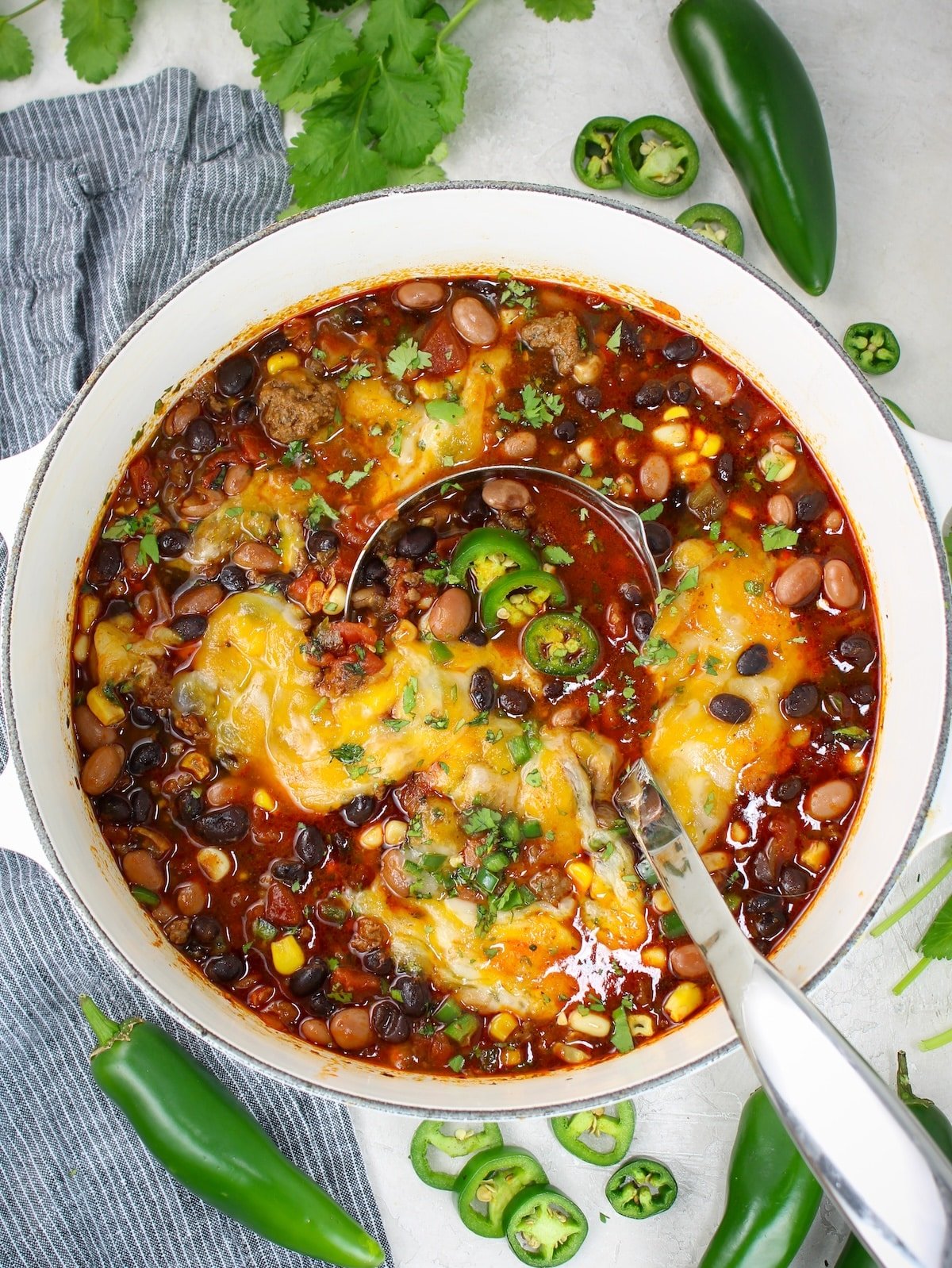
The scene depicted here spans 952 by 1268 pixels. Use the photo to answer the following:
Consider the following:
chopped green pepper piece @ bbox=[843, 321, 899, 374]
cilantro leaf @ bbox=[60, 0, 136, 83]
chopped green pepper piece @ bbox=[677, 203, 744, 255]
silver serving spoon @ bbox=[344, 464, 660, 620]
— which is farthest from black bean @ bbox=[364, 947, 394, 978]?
cilantro leaf @ bbox=[60, 0, 136, 83]

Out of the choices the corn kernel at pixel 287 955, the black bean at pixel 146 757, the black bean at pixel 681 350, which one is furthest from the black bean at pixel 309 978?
the black bean at pixel 681 350

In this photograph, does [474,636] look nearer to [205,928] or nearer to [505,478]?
[505,478]

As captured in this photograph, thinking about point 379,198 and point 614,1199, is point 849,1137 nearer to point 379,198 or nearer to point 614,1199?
point 614,1199

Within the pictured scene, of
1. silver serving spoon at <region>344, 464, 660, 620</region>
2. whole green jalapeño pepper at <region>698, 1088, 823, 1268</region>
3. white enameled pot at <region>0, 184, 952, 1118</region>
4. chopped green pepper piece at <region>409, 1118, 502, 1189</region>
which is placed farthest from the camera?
chopped green pepper piece at <region>409, 1118, 502, 1189</region>

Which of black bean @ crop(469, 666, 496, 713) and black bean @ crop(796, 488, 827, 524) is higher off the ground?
black bean @ crop(796, 488, 827, 524)

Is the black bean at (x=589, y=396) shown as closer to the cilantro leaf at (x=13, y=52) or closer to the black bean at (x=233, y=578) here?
the black bean at (x=233, y=578)

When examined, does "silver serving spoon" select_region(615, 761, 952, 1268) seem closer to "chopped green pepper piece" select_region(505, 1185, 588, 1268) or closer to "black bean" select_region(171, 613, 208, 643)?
"chopped green pepper piece" select_region(505, 1185, 588, 1268)
